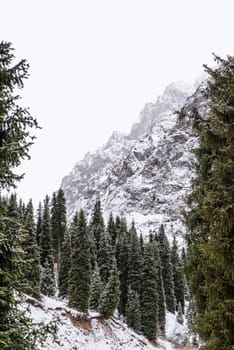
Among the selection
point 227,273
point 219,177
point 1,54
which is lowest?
point 227,273

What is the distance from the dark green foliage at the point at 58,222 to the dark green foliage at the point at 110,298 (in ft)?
80.6

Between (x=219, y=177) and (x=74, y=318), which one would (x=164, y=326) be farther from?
(x=219, y=177)

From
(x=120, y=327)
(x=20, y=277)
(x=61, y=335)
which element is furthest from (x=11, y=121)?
(x=120, y=327)

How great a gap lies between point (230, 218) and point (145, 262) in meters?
48.8

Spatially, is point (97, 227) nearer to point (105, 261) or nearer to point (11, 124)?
point (105, 261)

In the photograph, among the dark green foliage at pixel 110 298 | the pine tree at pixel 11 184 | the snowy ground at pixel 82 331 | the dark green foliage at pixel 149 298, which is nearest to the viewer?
the pine tree at pixel 11 184

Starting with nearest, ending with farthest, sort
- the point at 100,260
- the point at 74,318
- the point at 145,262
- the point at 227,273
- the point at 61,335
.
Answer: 1. the point at 227,273
2. the point at 61,335
3. the point at 74,318
4. the point at 100,260
5. the point at 145,262

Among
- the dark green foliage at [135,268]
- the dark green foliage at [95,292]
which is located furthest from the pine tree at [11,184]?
the dark green foliage at [135,268]

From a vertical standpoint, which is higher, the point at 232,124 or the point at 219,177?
the point at 232,124

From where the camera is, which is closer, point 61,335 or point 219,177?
point 219,177

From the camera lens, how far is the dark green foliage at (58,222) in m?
67.8

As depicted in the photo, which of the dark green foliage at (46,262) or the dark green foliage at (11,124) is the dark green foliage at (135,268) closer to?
the dark green foliage at (46,262)

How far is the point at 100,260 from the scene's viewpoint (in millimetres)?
51812

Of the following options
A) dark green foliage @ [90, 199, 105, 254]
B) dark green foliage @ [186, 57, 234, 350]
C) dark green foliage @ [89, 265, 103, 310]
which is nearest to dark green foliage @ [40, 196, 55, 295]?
dark green foliage @ [89, 265, 103, 310]
